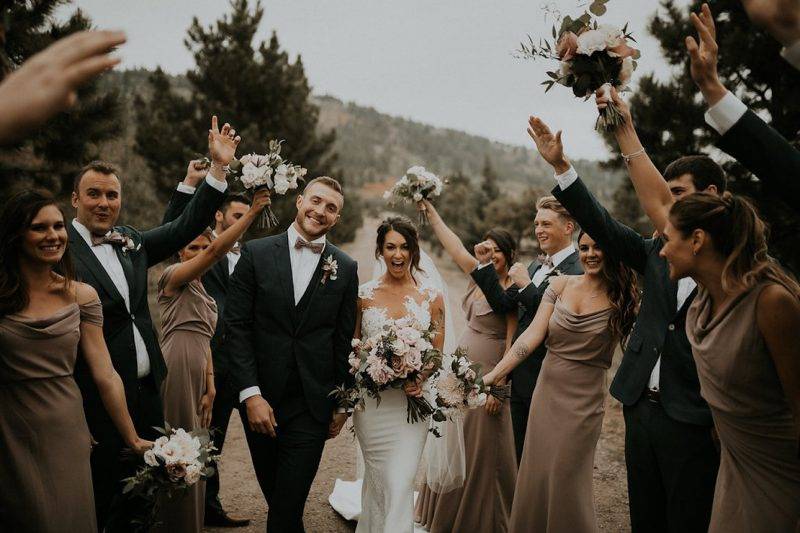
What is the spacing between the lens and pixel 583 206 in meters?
3.13

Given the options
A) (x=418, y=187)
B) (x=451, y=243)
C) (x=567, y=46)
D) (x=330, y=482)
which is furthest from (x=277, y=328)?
(x=330, y=482)

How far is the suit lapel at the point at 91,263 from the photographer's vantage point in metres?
3.40

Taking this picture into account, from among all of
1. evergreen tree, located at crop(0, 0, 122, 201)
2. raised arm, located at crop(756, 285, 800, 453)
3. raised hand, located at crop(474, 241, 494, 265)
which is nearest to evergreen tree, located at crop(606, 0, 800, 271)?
raised hand, located at crop(474, 241, 494, 265)

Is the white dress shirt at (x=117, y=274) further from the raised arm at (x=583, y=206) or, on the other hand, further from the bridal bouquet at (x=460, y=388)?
the raised arm at (x=583, y=206)

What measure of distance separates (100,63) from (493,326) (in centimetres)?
428

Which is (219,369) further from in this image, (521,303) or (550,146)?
(550,146)

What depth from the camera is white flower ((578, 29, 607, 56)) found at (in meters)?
2.77

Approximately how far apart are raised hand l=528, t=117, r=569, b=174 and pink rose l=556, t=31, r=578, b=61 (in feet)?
1.15

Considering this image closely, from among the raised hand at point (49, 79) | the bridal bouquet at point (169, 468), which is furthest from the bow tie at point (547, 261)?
the raised hand at point (49, 79)

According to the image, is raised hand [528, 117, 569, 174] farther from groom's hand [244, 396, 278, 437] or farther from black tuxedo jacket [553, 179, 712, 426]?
groom's hand [244, 396, 278, 437]

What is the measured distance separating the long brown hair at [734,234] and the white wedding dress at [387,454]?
2.38m

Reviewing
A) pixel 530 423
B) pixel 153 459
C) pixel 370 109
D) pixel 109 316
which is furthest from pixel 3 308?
pixel 370 109

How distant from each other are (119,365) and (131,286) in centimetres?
52

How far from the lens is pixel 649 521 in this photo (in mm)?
3242
